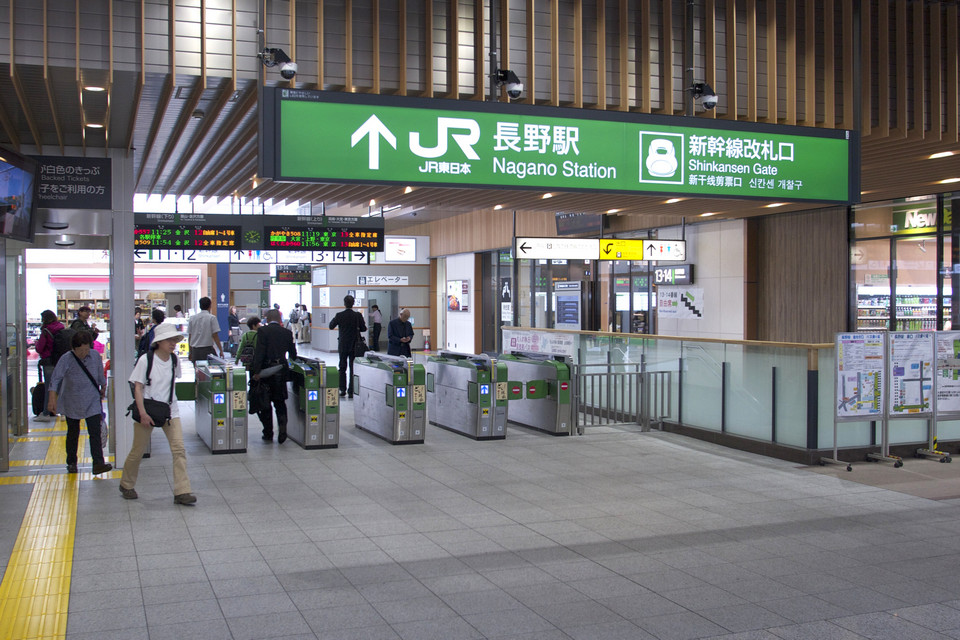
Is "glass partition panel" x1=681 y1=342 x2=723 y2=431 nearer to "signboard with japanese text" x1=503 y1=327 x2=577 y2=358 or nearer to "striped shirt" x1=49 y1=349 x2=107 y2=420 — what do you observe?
"signboard with japanese text" x1=503 y1=327 x2=577 y2=358

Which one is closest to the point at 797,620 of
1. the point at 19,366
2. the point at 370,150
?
the point at 370,150

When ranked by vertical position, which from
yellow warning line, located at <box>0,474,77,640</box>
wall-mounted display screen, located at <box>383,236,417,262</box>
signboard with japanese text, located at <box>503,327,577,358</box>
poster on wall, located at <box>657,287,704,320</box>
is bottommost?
yellow warning line, located at <box>0,474,77,640</box>

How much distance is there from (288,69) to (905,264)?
9.92m

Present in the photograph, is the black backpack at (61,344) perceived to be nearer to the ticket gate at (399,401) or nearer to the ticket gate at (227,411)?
the ticket gate at (227,411)

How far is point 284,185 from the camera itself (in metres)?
10.3

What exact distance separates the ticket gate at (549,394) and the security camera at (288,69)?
5.15 meters

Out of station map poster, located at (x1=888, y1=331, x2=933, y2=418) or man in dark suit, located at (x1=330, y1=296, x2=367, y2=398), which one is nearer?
station map poster, located at (x1=888, y1=331, x2=933, y2=418)

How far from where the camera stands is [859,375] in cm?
856

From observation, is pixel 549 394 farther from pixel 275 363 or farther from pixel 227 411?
pixel 227 411

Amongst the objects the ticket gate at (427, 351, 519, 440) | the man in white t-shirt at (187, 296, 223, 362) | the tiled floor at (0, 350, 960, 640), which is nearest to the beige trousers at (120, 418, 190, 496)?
the tiled floor at (0, 350, 960, 640)

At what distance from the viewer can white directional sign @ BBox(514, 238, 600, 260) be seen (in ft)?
38.8

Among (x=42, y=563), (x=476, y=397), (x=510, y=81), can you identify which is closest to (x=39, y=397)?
(x=476, y=397)

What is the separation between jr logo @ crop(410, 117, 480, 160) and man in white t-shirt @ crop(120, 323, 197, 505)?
288 centimetres

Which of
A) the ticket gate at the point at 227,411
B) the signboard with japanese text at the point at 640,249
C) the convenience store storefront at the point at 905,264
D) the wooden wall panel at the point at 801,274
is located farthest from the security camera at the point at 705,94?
the wooden wall panel at the point at 801,274
